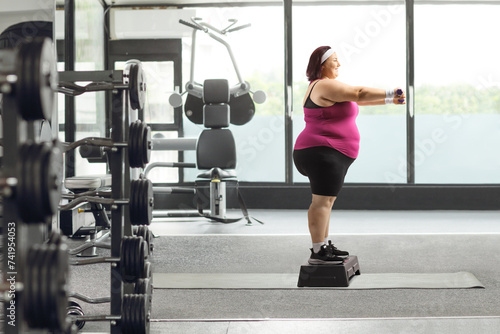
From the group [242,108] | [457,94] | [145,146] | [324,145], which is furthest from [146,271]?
[457,94]

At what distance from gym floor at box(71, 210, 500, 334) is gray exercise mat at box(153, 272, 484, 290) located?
8 centimetres

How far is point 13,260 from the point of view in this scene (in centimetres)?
225

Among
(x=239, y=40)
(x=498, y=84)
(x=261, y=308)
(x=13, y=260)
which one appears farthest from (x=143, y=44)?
(x=13, y=260)

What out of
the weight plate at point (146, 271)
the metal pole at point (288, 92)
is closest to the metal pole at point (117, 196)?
the weight plate at point (146, 271)

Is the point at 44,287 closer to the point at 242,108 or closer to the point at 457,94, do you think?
the point at 242,108

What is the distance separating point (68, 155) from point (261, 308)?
3333 mm

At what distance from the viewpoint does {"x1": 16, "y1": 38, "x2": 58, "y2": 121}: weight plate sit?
54.6 inches

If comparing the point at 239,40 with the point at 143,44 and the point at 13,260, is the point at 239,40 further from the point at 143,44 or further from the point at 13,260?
the point at 13,260

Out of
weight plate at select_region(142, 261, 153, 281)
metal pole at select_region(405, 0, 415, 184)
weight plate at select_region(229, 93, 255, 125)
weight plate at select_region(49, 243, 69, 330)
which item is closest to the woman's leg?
weight plate at select_region(142, 261, 153, 281)

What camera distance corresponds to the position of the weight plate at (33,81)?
139 centimetres

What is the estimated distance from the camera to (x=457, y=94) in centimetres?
693

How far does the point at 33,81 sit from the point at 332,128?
2277 millimetres

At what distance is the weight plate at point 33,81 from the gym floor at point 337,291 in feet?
5.04

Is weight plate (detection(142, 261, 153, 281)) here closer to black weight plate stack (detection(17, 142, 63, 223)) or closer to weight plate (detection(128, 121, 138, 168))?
weight plate (detection(128, 121, 138, 168))
